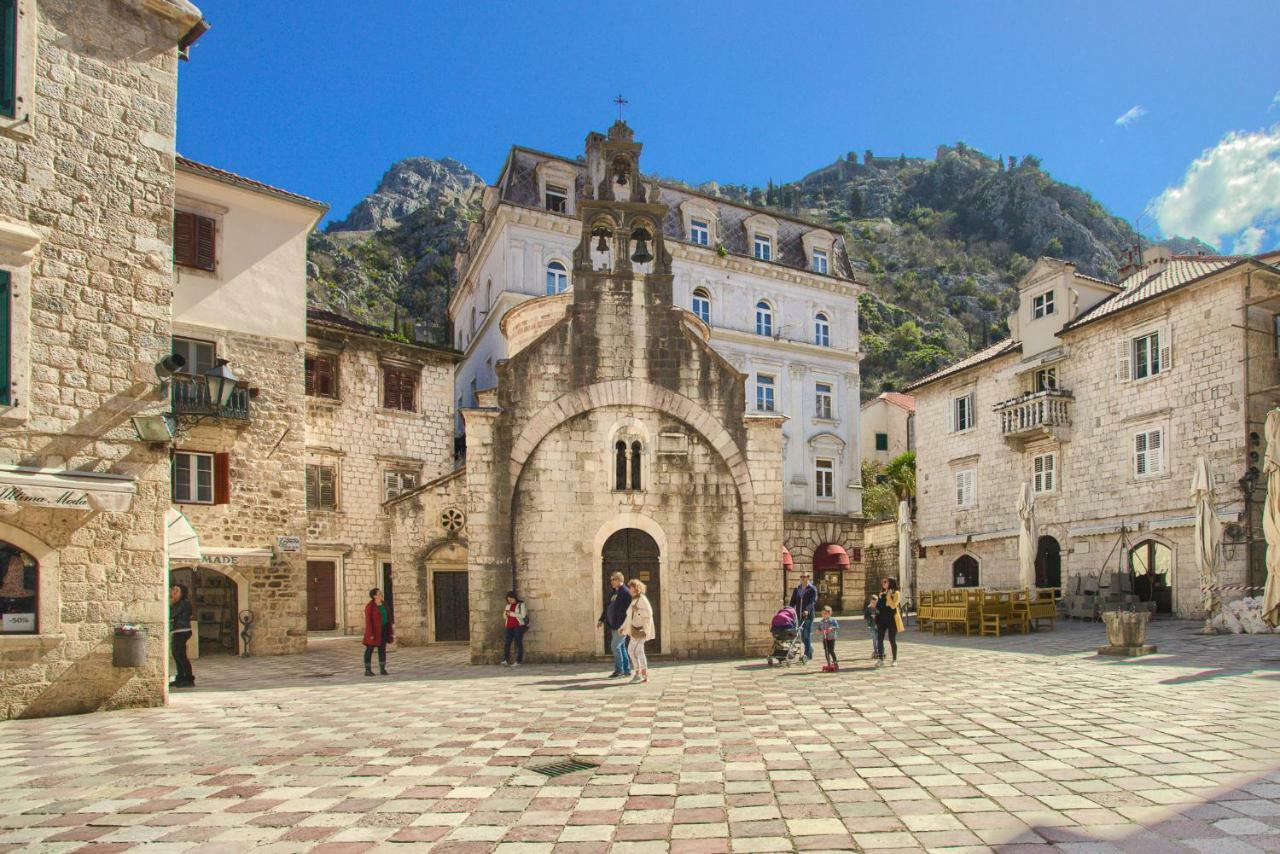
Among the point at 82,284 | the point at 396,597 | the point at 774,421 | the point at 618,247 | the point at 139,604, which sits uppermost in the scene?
the point at 618,247

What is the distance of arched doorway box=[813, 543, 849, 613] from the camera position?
3712 cm

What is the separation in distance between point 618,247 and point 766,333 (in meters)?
21.1

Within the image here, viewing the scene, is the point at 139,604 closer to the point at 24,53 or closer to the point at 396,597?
the point at 24,53

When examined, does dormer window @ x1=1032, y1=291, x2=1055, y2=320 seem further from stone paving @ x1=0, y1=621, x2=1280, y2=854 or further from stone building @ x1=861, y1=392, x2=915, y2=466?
stone building @ x1=861, y1=392, x2=915, y2=466

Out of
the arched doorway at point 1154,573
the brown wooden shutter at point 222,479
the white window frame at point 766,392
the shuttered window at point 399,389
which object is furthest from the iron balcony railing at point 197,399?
the arched doorway at point 1154,573

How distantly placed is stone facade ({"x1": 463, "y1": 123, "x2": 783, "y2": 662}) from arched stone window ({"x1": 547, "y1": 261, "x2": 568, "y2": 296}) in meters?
15.6

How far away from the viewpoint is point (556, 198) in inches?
1364

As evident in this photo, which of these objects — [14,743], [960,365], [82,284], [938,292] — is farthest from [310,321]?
[938,292]

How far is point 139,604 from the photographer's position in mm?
11180

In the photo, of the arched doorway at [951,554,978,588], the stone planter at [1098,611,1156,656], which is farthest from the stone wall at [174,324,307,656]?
the arched doorway at [951,554,978,588]

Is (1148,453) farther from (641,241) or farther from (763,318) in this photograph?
(763,318)

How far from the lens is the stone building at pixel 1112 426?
902 inches

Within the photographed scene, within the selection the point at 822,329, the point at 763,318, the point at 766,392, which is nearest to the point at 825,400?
the point at 822,329

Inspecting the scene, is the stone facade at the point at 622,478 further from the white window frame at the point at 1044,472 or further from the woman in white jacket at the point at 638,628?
the white window frame at the point at 1044,472
